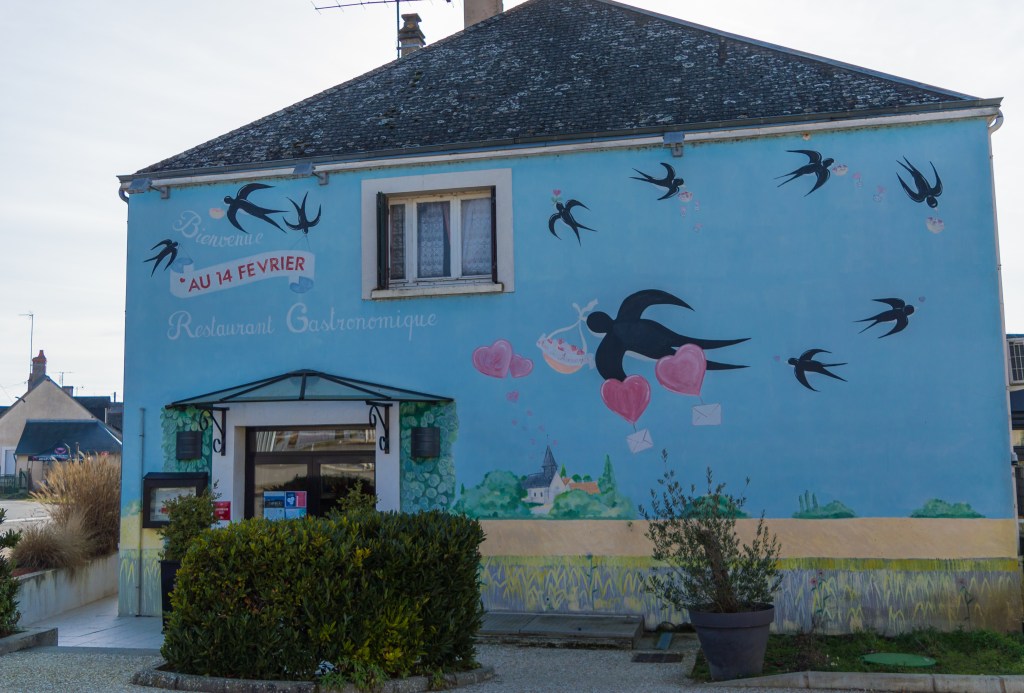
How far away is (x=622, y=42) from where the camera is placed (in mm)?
13070

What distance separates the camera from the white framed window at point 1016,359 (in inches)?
599

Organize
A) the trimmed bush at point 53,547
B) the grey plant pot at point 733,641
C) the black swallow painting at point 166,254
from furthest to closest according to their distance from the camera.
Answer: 1. the trimmed bush at point 53,547
2. the black swallow painting at point 166,254
3. the grey plant pot at point 733,641

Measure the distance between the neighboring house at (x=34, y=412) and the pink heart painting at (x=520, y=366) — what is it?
45634mm

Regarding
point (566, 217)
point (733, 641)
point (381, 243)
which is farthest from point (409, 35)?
point (733, 641)

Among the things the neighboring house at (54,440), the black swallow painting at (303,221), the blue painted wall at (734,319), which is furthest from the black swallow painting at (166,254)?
the neighboring house at (54,440)

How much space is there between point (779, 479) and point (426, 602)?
4360 mm

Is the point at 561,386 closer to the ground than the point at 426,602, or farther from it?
farther from it

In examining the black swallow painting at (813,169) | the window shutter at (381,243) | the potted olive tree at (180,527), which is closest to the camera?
the potted olive tree at (180,527)

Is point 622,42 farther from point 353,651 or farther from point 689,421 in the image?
point 353,651

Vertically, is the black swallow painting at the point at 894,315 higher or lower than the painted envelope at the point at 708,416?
higher

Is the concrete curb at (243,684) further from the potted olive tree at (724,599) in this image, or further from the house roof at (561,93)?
the house roof at (561,93)

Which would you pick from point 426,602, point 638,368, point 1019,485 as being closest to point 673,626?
point 638,368

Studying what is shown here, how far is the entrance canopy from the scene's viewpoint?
11.0 meters

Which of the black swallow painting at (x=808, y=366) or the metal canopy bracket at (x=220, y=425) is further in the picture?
the metal canopy bracket at (x=220, y=425)
